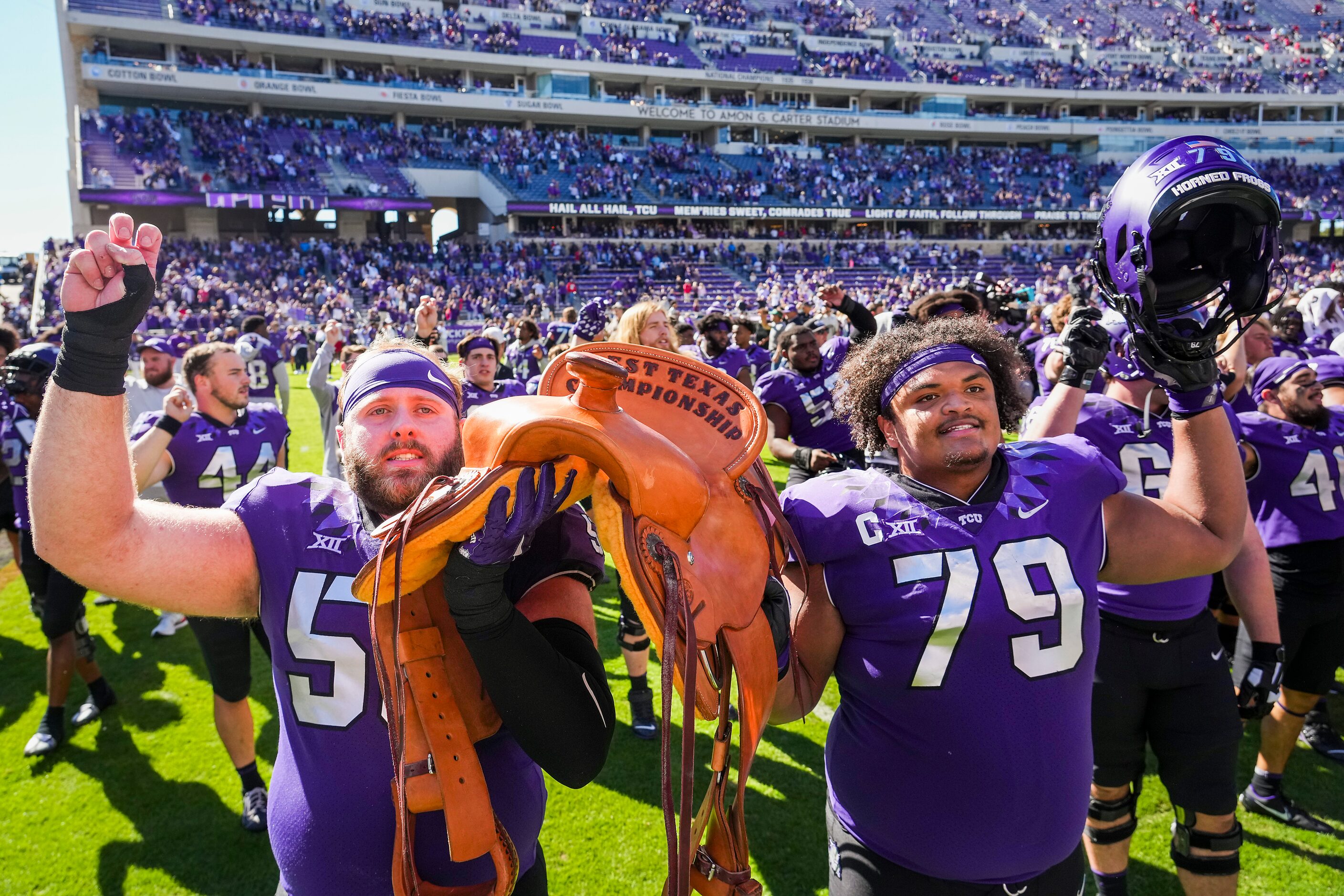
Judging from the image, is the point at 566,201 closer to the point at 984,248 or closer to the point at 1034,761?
the point at 984,248

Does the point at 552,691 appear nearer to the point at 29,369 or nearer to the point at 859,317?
the point at 859,317

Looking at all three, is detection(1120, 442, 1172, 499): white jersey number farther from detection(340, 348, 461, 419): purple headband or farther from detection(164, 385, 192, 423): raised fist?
detection(164, 385, 192, 423): raised fist

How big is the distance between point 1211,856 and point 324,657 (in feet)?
9.27

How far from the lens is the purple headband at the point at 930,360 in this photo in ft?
6.88

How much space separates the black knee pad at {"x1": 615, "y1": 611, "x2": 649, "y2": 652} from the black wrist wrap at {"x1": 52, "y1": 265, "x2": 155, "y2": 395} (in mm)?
3258

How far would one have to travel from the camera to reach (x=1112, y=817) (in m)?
2.81

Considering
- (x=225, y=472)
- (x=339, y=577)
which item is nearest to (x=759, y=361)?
(x=225, y=472)

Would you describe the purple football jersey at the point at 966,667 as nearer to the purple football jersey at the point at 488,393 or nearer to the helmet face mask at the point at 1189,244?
the helmet face mask at the point at 1189,244

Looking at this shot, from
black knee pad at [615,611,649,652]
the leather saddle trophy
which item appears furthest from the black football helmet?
the leather saddle trophy

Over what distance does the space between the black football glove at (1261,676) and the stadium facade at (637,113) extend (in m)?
36.3

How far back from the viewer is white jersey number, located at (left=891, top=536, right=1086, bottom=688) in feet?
6.13

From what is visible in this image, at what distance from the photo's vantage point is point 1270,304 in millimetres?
1760

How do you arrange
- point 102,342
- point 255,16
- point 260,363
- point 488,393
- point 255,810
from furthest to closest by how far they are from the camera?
point 255,16
point 260,363
point 488,393
point 255,810
point 102,342

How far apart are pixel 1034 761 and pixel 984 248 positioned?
146 ft
